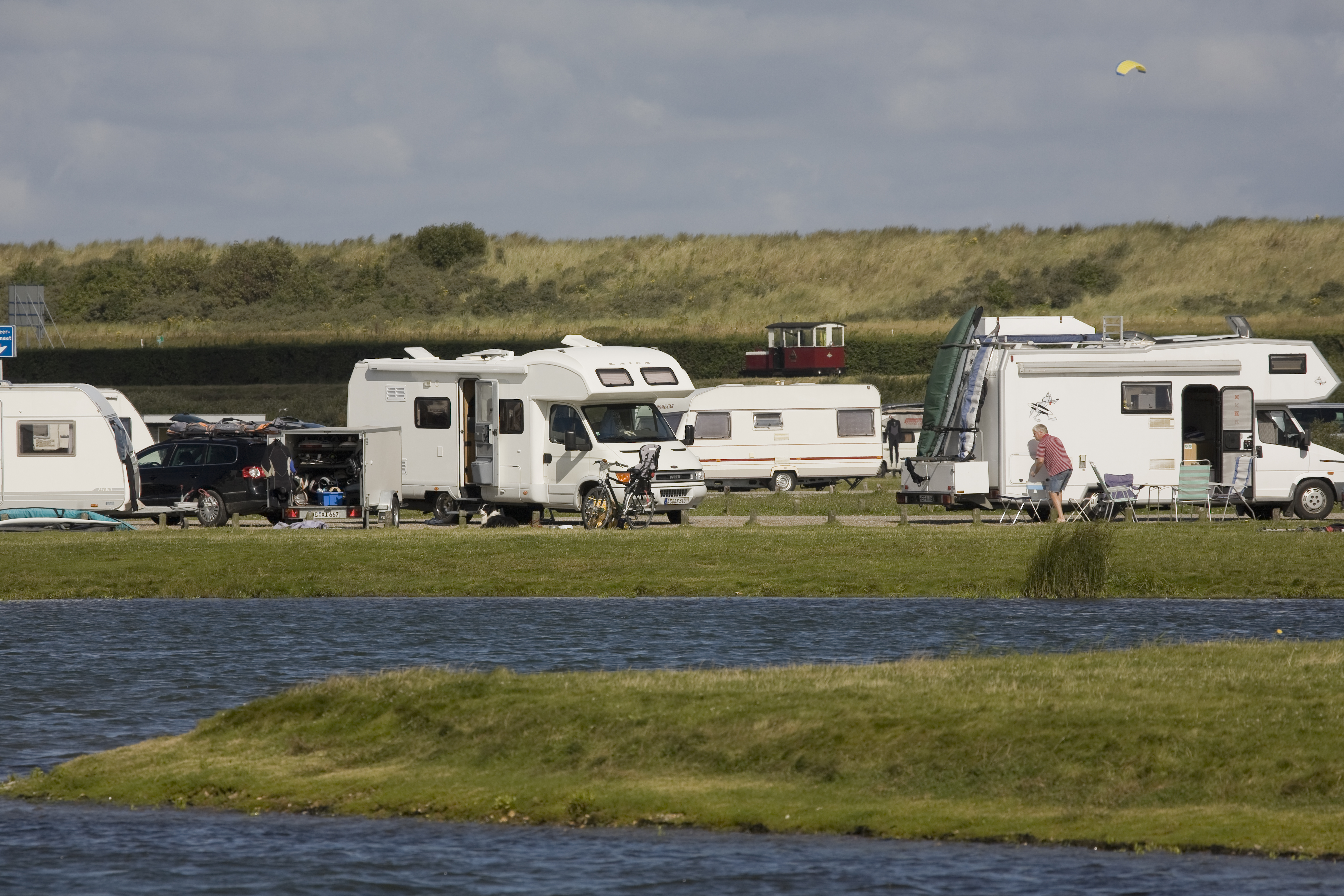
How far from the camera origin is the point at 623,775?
10789 millimetres

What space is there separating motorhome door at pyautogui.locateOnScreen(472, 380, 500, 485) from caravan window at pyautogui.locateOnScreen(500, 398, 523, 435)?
68 millimetres

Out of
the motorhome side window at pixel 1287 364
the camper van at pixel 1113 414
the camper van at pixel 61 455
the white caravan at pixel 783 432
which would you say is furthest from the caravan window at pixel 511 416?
the white caravan at pixel 783 432

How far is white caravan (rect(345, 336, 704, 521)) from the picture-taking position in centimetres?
2836

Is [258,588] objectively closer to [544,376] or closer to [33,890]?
[544,376]

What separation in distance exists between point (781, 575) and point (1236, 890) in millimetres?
13466

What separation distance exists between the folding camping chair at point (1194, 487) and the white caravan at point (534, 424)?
8022 mm

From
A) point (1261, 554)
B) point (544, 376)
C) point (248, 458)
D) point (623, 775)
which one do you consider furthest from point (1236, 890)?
point (248, 458)

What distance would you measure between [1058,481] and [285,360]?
47.9m

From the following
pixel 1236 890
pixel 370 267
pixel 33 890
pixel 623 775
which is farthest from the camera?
pixel 370 267

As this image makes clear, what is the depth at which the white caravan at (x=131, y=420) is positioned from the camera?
32438 mm

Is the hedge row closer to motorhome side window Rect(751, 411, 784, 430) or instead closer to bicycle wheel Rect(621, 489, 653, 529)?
motorhome side window Rect(751, 411, 784, 430)

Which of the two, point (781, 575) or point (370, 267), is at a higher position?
point (370, 267)

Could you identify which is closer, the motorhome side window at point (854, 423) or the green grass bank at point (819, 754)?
the green grass bank at point (819, 754)

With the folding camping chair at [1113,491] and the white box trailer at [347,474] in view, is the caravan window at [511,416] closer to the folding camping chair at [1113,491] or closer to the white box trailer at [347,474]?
the white box trailer at [347,474]
